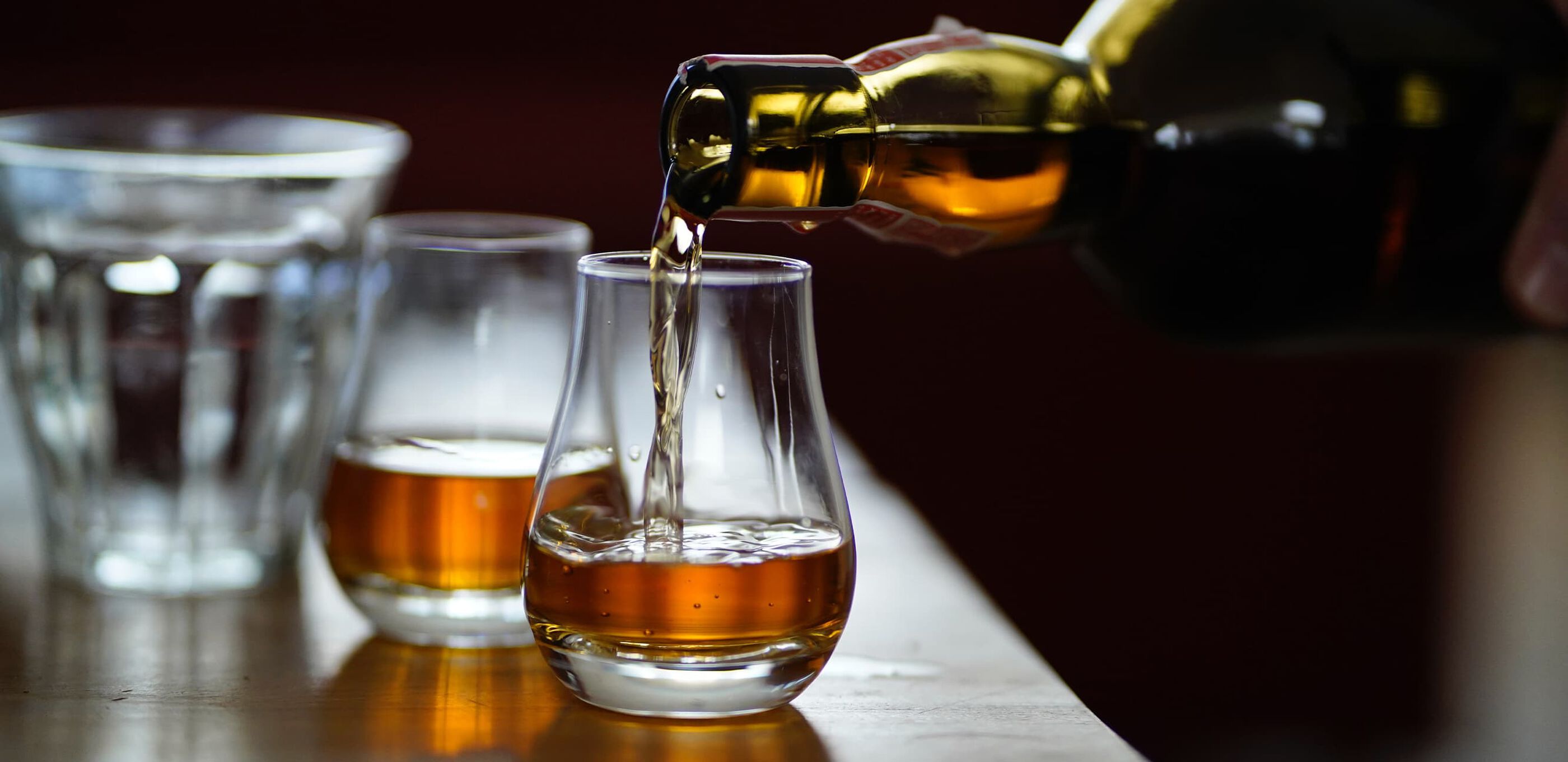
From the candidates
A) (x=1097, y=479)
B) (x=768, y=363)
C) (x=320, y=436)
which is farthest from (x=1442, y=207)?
(x=1097, y=479)

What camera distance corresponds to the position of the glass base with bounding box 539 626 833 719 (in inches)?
22.9

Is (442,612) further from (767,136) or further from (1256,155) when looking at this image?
(1256,155)

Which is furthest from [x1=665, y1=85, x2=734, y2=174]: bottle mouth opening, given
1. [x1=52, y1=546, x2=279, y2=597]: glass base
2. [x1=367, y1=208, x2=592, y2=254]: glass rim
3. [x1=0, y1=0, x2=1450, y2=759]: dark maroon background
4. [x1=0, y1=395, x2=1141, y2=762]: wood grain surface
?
[x1=0, y1=0, x2=1450, y2=759]: dark maroon background

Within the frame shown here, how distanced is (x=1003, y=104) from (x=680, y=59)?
1681mm

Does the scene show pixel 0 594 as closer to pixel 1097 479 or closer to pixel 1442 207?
pixel 1442 207

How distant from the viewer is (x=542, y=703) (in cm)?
62

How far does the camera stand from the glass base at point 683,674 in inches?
22.9

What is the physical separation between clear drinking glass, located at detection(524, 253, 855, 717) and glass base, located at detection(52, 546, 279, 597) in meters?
0.24

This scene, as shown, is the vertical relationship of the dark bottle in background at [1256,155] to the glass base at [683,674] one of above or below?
above

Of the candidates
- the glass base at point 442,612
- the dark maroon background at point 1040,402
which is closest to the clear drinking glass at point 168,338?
the glass base at point 442,612

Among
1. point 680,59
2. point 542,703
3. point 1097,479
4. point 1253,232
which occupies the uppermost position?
point 1253,232

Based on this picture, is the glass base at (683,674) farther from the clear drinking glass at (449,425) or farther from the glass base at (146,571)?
the glass base at (146,571)

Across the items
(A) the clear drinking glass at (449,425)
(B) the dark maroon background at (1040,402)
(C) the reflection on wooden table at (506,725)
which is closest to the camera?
(C) the reflection on wooden table at (506,725)

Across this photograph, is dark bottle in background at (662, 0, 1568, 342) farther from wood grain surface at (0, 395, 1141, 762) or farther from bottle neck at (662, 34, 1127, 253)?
wood grain surface at (0, 395, 1141, 762)
